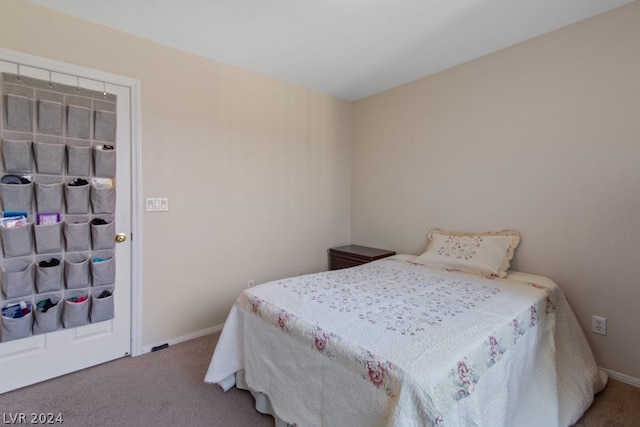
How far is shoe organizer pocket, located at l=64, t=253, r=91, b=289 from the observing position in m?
1.98

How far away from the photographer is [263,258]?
3006 mm

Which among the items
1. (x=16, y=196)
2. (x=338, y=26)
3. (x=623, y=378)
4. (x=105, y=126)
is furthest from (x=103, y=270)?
(x=623, y=378)

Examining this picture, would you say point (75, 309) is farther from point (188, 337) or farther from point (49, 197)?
point (188, 337)

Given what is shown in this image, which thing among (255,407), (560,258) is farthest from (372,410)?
(560,258)

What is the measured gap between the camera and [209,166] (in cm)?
261

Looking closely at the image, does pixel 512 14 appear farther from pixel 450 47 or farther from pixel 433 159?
pixel 433 159

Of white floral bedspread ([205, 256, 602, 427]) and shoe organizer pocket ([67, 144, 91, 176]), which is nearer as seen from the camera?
white floral bedspread ([205, 256, 602, 427])

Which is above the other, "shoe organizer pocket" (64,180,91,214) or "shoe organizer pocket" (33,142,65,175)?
"shoe organizer pocket" (33,142,65,175)

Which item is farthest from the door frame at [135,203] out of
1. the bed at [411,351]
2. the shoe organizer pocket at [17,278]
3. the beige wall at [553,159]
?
the beige wall at [553,159]

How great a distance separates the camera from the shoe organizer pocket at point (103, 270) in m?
2.07

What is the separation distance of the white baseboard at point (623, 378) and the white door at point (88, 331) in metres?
3.34

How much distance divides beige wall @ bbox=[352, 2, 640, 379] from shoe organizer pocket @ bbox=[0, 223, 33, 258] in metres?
2.99

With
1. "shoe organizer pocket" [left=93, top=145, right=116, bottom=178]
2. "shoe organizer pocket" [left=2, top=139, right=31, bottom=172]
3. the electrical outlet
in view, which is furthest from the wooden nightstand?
"shoe organizer pocket" [left=2, top=139, right=31, bottom=172]

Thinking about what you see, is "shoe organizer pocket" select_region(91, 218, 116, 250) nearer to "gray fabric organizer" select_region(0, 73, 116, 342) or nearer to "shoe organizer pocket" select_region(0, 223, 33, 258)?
"gray fabric organizer" select_region(0, 73, 116, 342)
